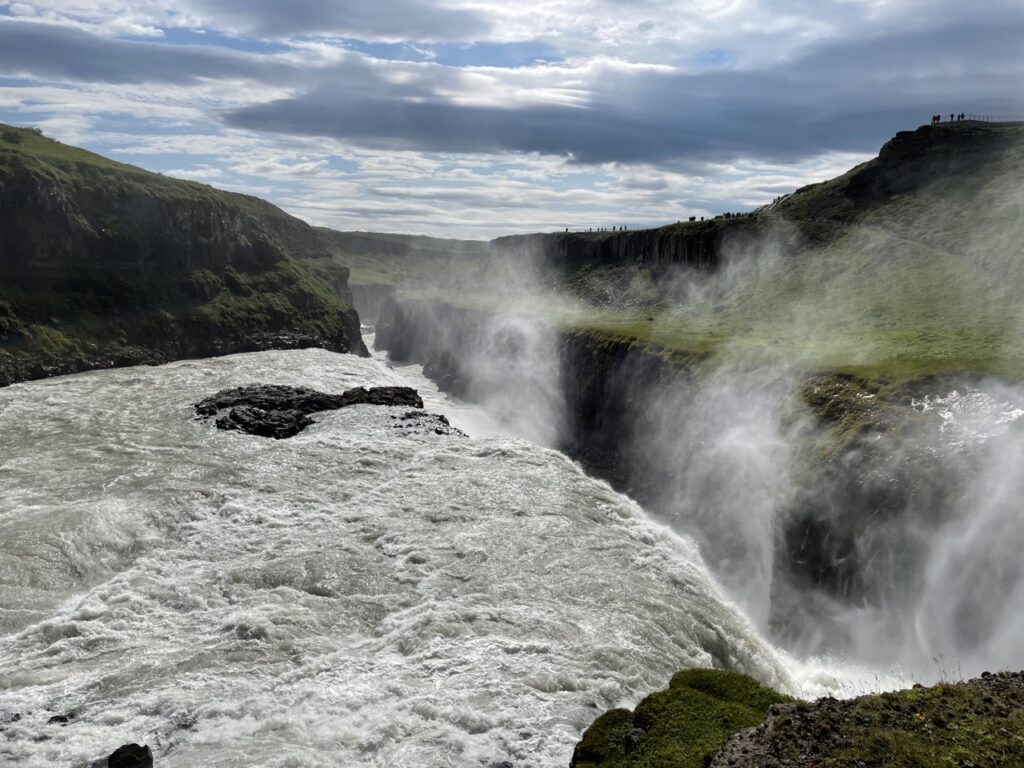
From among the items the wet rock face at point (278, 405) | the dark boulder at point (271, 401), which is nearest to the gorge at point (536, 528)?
the wet rock face at point (278, 405)

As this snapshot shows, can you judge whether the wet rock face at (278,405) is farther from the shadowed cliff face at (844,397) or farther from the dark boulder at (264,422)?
the shadowed cliff face at (844,397)

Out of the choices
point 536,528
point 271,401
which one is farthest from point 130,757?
point 271,401

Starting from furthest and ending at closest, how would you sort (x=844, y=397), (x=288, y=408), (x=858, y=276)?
(x=858, y=276)
(x=288, y=408)
(x=844, y=397)

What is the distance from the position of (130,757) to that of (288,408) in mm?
40912

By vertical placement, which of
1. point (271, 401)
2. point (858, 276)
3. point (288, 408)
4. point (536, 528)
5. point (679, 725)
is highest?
point (858, 276)

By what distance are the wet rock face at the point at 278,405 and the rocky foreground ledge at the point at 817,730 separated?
35.7 meters

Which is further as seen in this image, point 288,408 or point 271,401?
point 271,401

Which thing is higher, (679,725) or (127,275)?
(127,275)

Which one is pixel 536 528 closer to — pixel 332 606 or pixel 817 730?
pixel 332 606

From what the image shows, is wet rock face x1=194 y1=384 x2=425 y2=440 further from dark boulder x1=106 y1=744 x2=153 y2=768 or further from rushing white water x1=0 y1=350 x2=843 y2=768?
dark boulder x1=106 y1=744 x2=153 y2=768

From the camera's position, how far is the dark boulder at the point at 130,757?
14.4 metres

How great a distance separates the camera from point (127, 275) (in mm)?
86812

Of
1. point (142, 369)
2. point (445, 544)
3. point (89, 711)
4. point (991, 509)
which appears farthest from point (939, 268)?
point (142, 369)

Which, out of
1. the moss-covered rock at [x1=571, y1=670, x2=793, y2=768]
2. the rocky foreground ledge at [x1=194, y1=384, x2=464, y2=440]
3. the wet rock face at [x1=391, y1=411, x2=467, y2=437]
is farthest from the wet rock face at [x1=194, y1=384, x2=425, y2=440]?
the moss-covered rock at [x1=571, y1=670, x2=793, y2=768]
